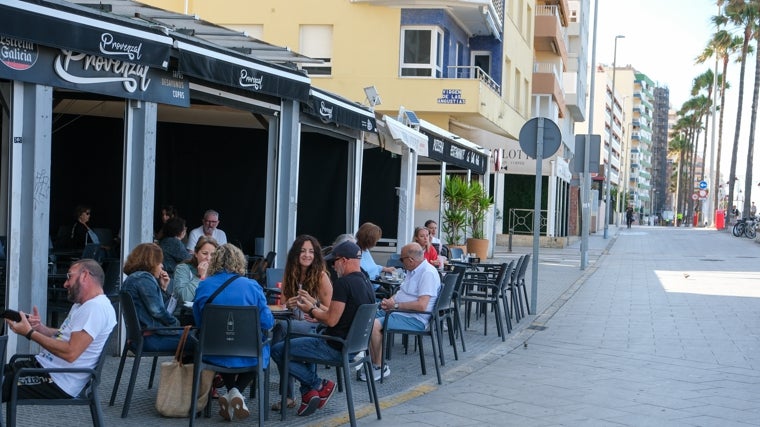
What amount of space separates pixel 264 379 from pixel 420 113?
903 inches

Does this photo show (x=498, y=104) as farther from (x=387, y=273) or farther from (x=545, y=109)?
(x=387, y=273)

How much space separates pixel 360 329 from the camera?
291 inches

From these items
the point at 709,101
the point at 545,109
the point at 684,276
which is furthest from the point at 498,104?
the point at 709,101

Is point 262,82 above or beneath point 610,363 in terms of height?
above

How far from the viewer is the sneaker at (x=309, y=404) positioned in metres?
7.43

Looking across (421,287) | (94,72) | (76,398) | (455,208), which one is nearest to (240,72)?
(94,72)

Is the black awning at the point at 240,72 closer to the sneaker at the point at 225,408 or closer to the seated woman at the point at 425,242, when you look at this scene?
the seated woman at the point at 425,242

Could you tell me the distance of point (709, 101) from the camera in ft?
338

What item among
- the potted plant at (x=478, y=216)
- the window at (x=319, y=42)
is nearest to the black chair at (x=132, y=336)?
the potted plant at (x=478, y=216)

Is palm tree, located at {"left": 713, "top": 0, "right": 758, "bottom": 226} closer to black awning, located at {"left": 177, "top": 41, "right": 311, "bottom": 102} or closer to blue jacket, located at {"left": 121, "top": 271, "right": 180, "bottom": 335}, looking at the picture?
black awning, located at {"left": 177, "top": 41, "right": 311, "bottom": 102}

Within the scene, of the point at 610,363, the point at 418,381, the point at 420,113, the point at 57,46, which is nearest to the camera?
the point at 57,46

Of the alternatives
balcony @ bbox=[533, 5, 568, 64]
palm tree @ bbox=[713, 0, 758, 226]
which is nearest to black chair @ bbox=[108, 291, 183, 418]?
balcony @ bbox=[533, 5, 568, 64]

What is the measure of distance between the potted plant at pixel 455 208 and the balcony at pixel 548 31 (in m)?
21.5

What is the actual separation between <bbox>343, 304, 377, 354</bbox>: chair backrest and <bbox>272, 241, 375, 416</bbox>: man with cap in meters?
0.14
